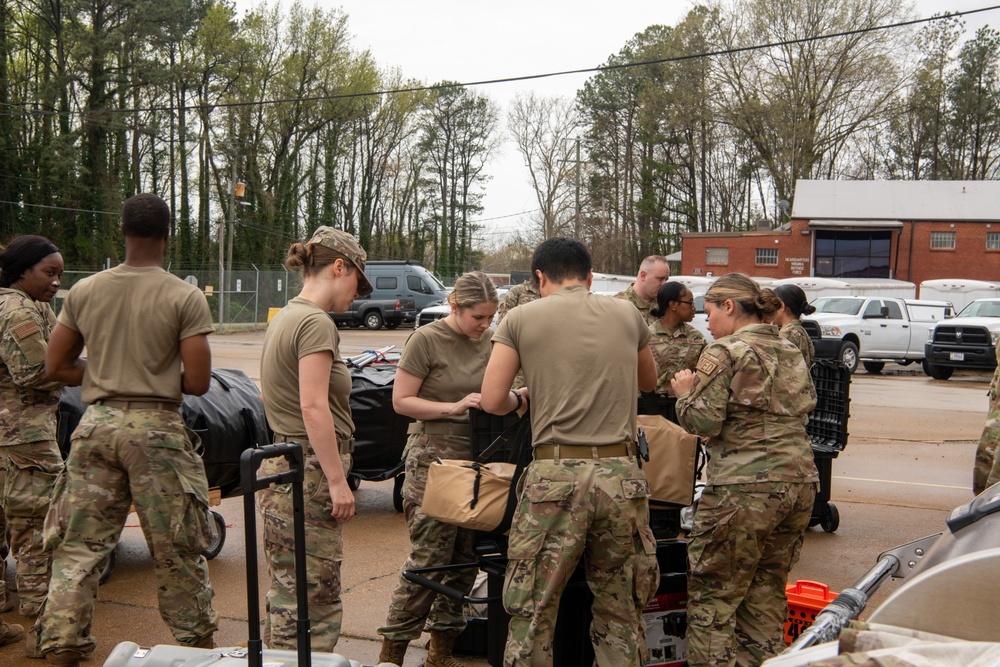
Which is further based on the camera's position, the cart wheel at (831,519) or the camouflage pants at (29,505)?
the cart wheel at (831,519)

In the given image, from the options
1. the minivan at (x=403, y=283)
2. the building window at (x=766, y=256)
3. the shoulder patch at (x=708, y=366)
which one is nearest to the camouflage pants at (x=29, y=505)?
the shoulder patch at (x=708, y=366)

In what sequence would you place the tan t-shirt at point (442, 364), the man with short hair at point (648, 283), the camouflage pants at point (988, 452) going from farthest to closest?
the man with short hair at point (648, 283), the camouflage pants at point (988, 452), the tan t-shirt at point (442, 364)

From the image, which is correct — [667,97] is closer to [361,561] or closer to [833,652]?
[361,561]

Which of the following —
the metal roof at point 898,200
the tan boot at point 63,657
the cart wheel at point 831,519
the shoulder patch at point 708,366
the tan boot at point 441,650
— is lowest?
the cart wheel at point 831,519

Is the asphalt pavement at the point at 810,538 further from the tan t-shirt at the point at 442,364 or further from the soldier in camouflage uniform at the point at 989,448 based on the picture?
the tan t-shirt at the point at 442,364

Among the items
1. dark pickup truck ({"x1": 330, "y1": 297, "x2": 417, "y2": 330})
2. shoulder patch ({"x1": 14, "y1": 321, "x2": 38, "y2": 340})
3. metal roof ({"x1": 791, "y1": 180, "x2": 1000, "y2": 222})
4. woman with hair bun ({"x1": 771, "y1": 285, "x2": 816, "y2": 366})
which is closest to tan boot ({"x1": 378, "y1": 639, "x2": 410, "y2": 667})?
shoulder patch ({"x1": 14, "y1": 321, "x2": 38, "y2": 340})

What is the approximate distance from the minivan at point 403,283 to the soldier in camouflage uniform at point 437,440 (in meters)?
30.8

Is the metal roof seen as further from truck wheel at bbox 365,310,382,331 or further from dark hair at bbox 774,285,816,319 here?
dark hair at bbox 774,285,816,319

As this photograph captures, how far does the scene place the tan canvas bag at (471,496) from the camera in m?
3.78

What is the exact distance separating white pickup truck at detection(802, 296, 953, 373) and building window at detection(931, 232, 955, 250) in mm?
23454

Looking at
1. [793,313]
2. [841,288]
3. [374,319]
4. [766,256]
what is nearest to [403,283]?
[374,319]

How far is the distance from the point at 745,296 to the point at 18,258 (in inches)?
145

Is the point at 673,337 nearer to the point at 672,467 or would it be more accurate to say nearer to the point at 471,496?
the point at 672,467

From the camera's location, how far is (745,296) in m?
4.20
